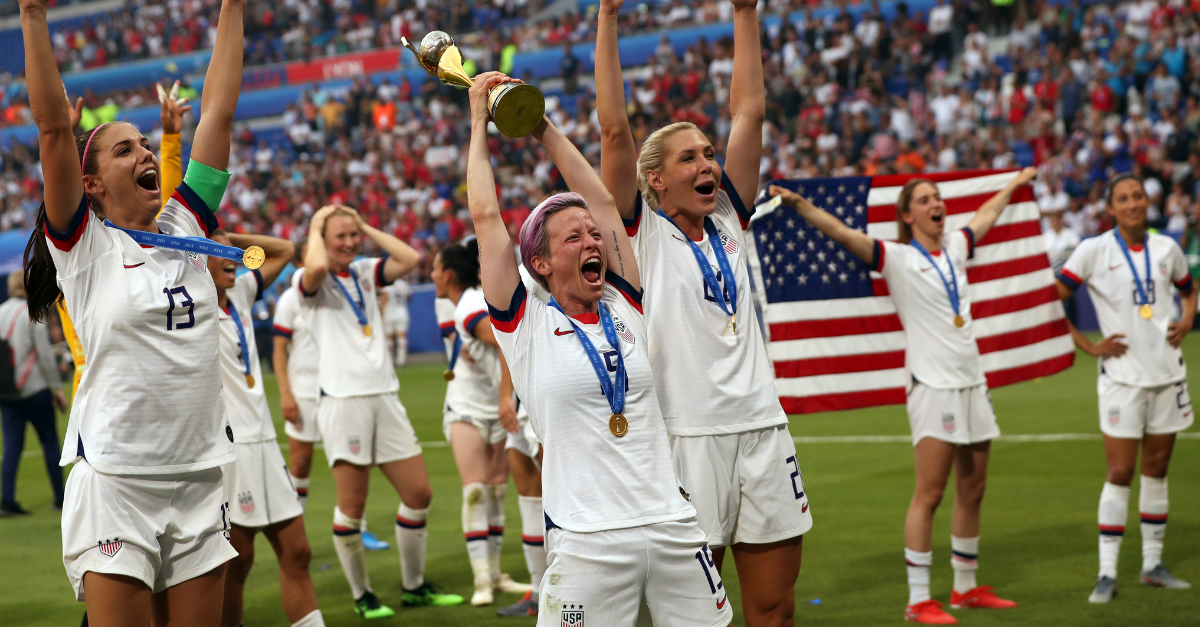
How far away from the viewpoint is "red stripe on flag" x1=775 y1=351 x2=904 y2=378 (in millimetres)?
6883

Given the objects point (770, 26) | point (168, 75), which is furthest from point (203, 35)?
point (770, 26)

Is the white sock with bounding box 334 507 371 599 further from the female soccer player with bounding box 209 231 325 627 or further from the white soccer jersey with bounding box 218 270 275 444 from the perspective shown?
the white soccer jersey with bounding box 218 270 275 444

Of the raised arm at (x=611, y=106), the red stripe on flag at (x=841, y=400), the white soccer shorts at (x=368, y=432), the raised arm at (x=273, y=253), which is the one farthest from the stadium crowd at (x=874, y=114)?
the raised arm at (x=611, y=106)

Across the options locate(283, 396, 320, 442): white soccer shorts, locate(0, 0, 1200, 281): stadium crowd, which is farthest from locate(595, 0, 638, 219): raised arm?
locate(0, 0, 1200, 281): stadium crowd

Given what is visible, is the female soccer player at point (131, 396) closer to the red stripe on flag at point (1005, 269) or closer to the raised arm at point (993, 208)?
the raised arm at point (993, 208)

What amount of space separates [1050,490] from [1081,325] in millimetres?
→ 11248

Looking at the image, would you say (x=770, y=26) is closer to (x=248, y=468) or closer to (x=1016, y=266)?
(x=1016, y=266)

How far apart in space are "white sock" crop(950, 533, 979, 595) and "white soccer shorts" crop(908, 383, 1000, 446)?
60 cm

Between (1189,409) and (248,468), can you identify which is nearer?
(248,468)

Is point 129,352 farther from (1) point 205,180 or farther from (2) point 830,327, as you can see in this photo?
(2) point 830,327

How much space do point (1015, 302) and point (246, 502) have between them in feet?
16.9

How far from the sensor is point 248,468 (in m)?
5.52

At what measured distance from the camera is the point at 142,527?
3463 millimetres

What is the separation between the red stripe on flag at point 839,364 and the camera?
688cm
